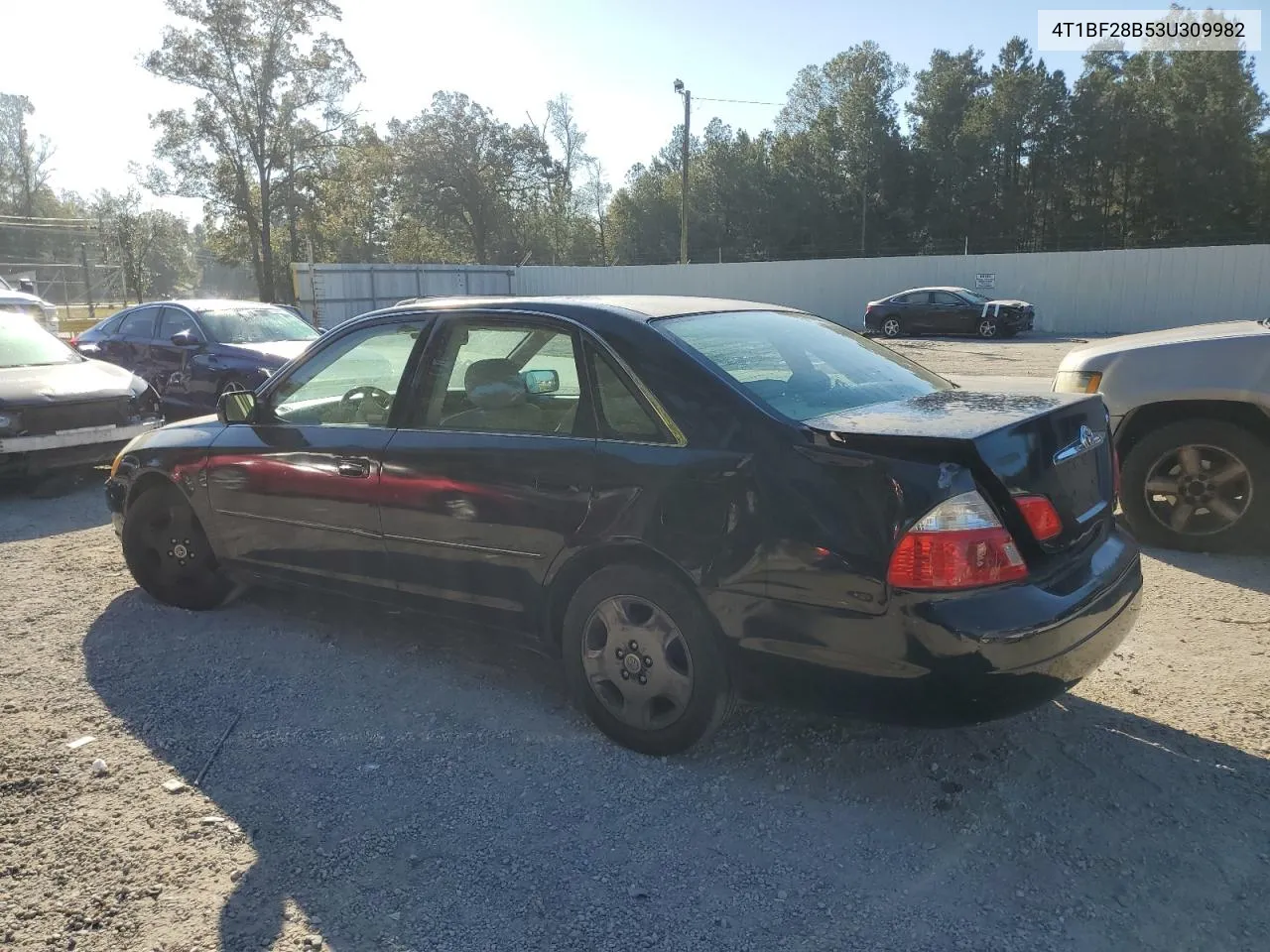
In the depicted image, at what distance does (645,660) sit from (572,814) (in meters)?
0.55

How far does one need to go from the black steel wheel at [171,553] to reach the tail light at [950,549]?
3.56 meters

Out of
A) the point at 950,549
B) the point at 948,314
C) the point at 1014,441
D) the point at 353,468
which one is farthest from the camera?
the point at 948,314

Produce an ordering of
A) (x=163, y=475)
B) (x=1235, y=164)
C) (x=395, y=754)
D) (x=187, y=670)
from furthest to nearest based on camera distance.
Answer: (x=1235, y=164) < (x=163, y=475) < (x=187, y=670) < (x=395, y=754)

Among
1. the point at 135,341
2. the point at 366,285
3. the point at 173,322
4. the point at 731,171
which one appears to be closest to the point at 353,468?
the point at 173,322

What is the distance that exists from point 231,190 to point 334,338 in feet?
127

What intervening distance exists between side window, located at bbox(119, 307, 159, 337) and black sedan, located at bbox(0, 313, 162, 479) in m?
2.40

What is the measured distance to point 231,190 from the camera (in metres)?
37.8

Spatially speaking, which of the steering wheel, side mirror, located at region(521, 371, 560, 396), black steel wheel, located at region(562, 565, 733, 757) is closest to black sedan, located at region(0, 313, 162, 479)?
the steering wheel

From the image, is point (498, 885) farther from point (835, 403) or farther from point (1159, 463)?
point (1159, 463)

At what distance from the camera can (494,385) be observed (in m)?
3.65

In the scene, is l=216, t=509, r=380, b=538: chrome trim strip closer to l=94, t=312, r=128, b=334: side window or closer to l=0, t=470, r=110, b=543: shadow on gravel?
l=0, t=470, r=110, b=543: shadow on gravel

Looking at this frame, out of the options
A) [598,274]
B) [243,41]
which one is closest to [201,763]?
[598,274]

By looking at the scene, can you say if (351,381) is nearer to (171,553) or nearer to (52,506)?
(171,553)

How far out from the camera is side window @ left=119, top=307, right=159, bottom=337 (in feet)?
36.9
